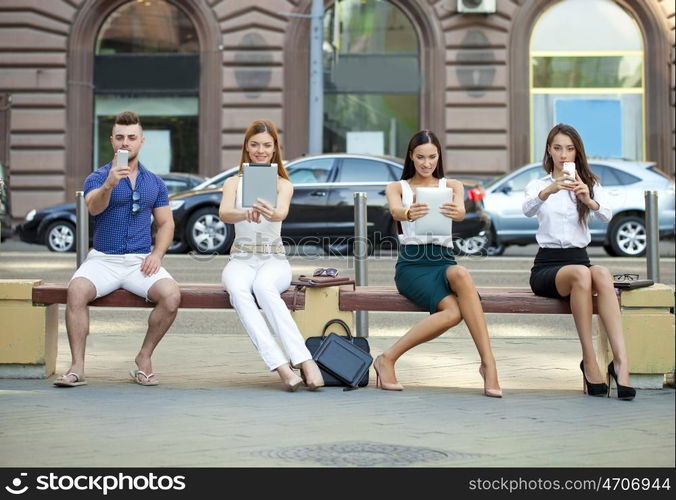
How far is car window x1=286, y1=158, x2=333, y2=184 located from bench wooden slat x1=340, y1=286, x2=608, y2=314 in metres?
10.8

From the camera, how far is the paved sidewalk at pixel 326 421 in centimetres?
521

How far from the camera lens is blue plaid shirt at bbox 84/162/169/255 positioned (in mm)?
7582

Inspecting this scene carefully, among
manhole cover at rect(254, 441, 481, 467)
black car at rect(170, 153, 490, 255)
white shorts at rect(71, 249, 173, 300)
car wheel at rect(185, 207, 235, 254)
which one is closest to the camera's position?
manhole cover at rect(254, 441, 481, 467)

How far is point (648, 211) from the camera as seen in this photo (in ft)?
30.9

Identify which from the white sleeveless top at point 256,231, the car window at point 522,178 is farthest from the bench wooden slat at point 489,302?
the car window at point 522,178

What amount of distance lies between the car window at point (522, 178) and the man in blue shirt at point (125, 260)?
12.8m

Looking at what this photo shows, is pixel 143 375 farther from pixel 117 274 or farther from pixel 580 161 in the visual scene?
pixel 580 161

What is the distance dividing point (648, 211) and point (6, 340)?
15.2 ft

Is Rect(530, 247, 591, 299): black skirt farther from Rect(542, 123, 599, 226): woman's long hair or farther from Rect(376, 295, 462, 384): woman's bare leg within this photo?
Rect(376, 295, 462, 384): woman's bare leg

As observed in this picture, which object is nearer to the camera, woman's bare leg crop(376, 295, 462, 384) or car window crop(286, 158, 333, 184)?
woman's bare leg crop(376, 295, 462, 384)

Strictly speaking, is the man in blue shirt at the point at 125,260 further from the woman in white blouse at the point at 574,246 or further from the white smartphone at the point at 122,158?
the woman in white blouse at the point at 574,246

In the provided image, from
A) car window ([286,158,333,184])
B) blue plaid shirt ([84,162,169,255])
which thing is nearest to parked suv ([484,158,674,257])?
car window ([286,158,333,184])

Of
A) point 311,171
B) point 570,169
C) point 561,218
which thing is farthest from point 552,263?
point 311,171

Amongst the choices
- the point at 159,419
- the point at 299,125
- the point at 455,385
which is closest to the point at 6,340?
the point at 159,419
